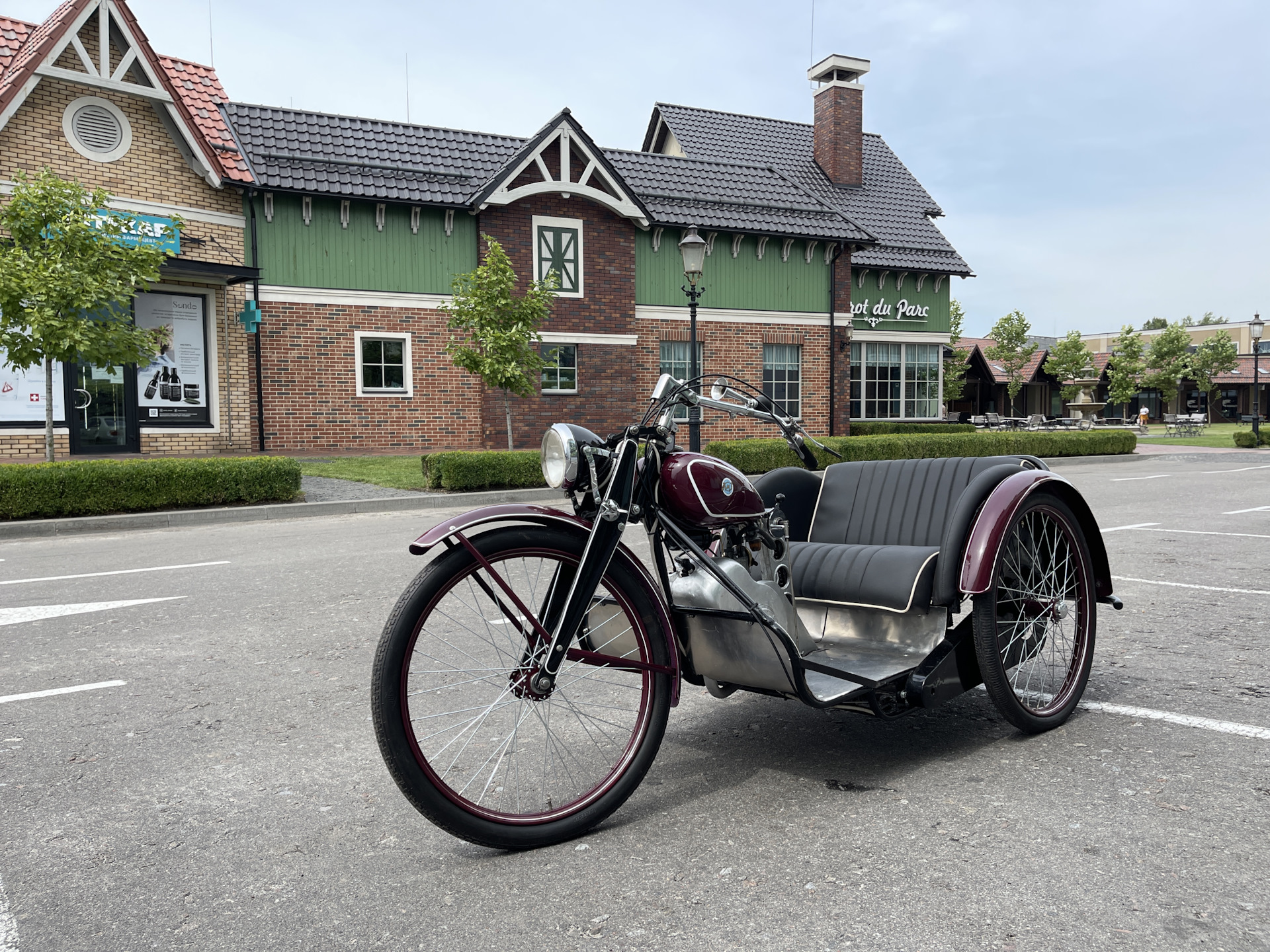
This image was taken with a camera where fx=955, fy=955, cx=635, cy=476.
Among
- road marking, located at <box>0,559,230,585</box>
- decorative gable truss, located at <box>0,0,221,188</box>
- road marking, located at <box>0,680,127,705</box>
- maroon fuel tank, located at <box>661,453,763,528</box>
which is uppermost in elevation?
decorative gable truss, located at <box>0,0,221,188</box>

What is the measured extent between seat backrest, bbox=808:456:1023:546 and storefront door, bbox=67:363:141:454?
647 inches

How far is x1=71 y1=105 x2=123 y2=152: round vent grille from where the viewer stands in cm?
1709

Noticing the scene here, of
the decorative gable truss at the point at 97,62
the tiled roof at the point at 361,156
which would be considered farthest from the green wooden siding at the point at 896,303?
the decorative gable truss at the point at 97,62

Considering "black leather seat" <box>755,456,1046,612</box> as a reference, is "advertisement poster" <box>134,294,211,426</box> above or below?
above

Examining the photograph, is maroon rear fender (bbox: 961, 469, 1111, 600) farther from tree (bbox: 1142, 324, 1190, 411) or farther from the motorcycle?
tree (bbox: 1142, 324, 1190, 411)

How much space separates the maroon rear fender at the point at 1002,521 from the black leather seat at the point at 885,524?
6 cm

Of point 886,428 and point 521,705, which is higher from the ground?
point 886,428

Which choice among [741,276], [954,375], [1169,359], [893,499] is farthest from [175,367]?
[1169,359]

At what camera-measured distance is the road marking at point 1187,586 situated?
6.43 metres

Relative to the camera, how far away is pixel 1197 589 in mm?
6570

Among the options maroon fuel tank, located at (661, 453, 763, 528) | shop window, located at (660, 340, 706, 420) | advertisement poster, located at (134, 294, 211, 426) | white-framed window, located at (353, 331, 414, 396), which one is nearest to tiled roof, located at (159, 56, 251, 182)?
advertisement poster, located at (134, 294, 211, 426)

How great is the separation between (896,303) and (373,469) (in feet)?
59.7

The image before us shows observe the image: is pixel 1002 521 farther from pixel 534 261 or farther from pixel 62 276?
pixel 534 261

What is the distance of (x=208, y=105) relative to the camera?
20.0 metres
